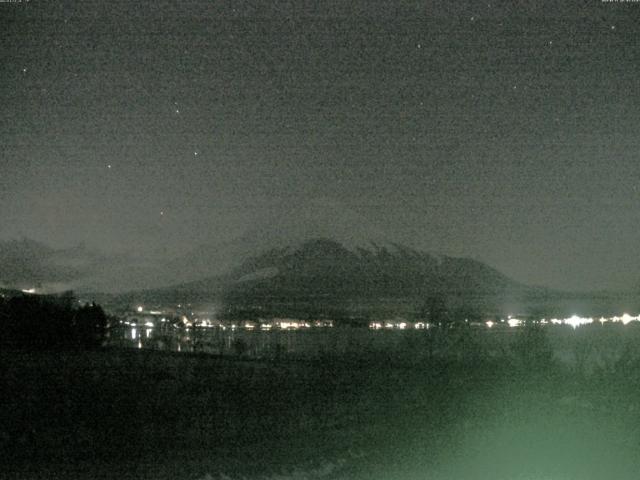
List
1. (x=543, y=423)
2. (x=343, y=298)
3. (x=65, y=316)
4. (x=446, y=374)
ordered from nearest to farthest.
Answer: (x=543, y=423)
(x=446, y=374)
(x=65, y=316)
(x=343, y=298)

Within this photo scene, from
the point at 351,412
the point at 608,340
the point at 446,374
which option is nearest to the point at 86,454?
the point at 351,412

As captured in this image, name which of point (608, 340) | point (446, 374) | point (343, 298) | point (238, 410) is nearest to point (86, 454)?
point (238, 410)

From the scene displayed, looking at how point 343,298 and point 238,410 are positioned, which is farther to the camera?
point 343,298

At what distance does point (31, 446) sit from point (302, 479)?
4481 mm

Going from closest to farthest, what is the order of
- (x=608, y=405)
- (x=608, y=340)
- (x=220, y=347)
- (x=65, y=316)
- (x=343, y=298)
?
1. (x=608, y=405)
2. (x=608, y=340)
3. (x=65, y=316)
4. (x=220, y=347)
5. (x=343, y=298)

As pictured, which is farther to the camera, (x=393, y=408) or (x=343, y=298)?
(x=343, y=298)

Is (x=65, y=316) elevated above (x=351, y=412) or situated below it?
above

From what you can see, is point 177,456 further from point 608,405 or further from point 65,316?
point 65,316

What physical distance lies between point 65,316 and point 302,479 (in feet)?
74.1

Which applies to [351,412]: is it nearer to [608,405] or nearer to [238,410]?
[238,410]

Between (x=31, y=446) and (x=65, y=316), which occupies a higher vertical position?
(x=65, y=316)

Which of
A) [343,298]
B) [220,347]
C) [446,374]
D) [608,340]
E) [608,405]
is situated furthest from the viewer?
[343,298]

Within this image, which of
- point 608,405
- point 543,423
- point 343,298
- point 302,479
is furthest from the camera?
point 343,298

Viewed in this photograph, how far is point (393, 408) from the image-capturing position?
20594 mm
